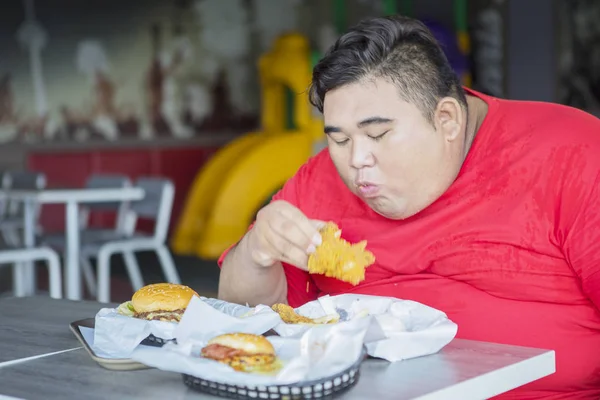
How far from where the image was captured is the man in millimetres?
1615

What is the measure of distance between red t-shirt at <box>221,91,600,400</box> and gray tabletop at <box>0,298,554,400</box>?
Answer: 26cm

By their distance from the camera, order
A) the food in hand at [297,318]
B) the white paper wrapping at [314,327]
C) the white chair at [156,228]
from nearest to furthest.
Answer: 1. the white paper wrapping at [314,327]
2. the food in hand at [297,318]
3. the white chair at [156,228]

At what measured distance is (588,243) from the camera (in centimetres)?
160

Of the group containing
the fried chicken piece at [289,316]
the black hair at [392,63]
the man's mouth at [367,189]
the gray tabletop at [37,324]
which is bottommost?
the gray tabletop at [37,324]

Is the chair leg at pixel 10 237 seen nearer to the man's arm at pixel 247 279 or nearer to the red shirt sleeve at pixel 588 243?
the man's arm at pixel 247 279

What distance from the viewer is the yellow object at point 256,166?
8.36 metres

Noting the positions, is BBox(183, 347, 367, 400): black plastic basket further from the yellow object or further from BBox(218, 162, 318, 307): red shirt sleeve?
the yellow object

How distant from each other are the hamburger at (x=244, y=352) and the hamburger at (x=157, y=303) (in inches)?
11.6

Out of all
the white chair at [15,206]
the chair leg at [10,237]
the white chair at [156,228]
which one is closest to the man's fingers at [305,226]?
the white chair at [156,228]

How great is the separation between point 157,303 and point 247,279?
1.03 feet

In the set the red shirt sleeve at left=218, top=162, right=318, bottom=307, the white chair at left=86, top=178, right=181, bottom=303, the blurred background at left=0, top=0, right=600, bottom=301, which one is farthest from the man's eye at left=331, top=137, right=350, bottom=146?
the blurred background at left=0, top=0, right=600, bottom=301

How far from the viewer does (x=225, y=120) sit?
10086 mm

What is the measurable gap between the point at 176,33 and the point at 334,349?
28.9ft

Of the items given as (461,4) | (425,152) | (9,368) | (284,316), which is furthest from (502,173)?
(461,4)
